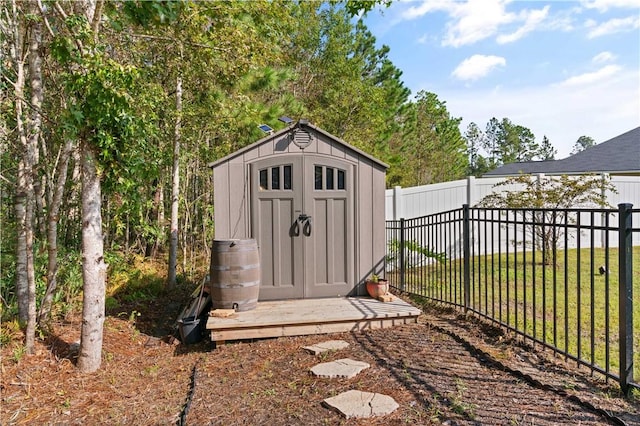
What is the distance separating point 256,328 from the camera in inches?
150

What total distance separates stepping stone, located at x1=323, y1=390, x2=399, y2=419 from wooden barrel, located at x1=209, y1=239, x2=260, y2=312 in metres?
1.87

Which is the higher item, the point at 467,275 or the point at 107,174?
the point at 107,174

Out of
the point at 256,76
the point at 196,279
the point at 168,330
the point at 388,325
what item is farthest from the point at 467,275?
the point at 256,76

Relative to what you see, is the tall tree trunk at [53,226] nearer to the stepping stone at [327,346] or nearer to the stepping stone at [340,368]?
the stepping stone at [327,346]

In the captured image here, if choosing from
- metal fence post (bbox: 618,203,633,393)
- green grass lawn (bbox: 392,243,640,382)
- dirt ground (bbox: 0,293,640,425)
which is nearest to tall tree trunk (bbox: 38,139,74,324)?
dirt ground (bbox: 0,293,640,425)

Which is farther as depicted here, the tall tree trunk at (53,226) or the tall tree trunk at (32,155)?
the tall tree trunk at (53,226)

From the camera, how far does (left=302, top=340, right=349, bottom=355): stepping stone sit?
3416mm

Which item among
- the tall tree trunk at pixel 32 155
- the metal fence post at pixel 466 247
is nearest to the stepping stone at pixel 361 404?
the metal fence post at pixel 466 247

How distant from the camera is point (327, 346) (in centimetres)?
352

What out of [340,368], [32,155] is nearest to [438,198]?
[340,368]

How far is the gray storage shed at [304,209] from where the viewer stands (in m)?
4.57

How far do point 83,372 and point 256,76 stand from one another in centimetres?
607

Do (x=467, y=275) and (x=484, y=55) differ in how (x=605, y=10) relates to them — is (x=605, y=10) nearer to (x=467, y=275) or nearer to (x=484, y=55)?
(x=467, y=275)

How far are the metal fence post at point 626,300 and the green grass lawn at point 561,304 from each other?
0.28 ft
